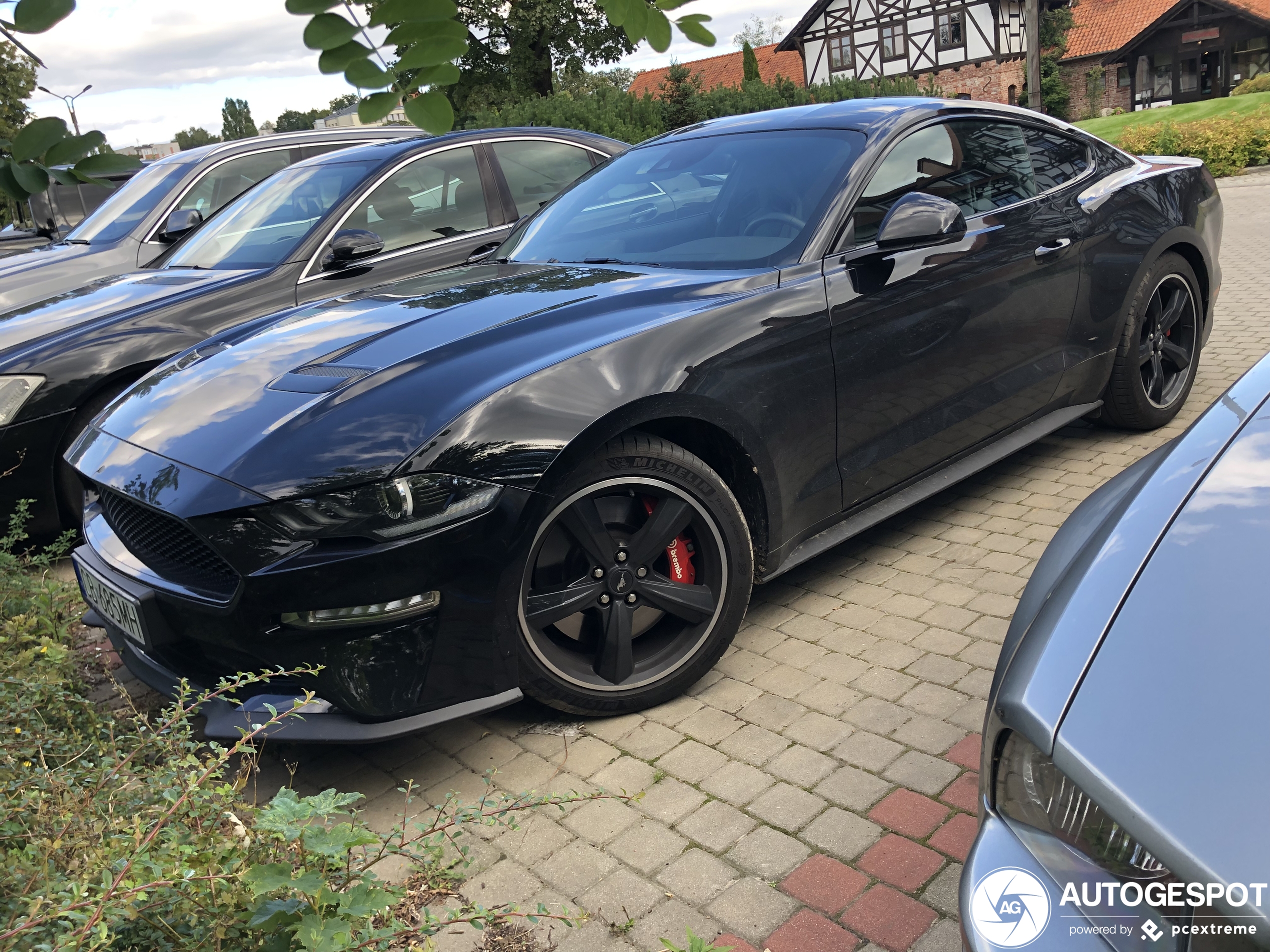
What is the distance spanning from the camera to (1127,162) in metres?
5.07

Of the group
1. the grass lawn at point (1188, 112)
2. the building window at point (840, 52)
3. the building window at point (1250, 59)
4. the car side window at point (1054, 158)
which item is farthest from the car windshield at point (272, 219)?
the building window at point (1250, 59)

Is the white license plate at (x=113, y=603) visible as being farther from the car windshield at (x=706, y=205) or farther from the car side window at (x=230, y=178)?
the car side window at (x=230, y=178)

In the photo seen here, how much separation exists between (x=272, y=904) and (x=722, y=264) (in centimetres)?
246

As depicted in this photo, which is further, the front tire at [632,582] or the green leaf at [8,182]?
the front tire at [632,582]

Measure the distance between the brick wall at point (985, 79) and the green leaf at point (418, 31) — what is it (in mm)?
43916

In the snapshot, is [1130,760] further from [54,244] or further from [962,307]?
[54,244]

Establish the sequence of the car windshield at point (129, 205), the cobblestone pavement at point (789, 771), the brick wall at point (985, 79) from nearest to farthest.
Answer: the cobblestone pavement at point (789, 771) < the car windshield at point (129, 205) < the brick wall at point (985, 79)

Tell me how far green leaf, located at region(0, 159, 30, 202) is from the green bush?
1616 inches

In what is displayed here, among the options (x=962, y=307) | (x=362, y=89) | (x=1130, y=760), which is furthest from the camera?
(x=962, y=307)

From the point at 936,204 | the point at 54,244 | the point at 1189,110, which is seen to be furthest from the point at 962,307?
the point at 1189,110

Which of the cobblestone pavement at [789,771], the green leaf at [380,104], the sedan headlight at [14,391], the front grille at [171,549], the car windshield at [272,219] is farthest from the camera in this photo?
the car windshield at [272,219]

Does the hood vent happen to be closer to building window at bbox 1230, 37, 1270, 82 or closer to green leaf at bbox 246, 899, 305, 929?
green leaf at bbox 246, 899, 305, 929

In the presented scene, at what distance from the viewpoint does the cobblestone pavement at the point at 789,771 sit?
233 cm

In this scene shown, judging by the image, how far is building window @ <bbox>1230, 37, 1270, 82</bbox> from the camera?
4438 centimetres
